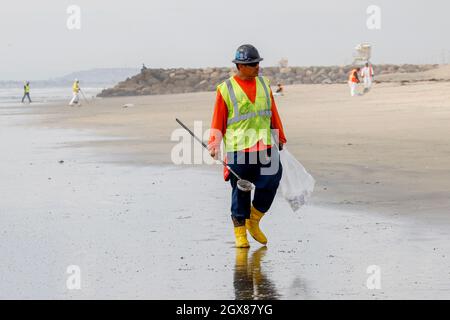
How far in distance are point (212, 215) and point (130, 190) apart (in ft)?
8.43

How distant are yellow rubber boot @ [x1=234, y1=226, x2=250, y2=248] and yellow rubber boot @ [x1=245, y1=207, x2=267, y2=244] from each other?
0.10 meters

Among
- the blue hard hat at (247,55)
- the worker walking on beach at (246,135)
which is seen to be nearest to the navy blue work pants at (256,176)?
the worker walking on beach at (246,135)

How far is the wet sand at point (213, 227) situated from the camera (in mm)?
7930

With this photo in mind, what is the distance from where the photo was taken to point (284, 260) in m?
8.91

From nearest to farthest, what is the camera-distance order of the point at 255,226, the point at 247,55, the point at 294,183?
1. the point at 247,55
2. the point at 255,226
3. the point at 294,183

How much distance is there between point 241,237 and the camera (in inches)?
379

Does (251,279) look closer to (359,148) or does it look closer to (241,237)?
(241,237)

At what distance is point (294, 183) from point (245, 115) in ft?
3.47

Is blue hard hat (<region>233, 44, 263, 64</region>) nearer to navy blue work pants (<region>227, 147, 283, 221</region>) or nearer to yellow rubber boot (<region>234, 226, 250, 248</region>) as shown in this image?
navy blue work pants (<region>227, 147, 283, 221</region>)

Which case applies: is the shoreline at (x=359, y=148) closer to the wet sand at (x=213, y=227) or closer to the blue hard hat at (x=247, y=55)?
the wet sand at (x=213, y=227)

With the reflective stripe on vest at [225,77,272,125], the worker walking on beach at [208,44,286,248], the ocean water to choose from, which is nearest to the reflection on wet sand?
the worker walking on beach at [208,44,286,248]

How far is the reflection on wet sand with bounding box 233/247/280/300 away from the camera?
24.7ft

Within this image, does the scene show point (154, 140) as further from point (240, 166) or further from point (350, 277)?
point (350, 277)

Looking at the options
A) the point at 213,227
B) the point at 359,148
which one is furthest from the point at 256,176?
the point at 359,148
